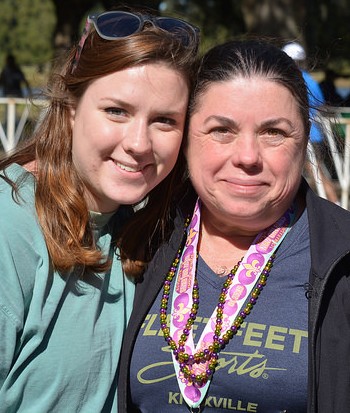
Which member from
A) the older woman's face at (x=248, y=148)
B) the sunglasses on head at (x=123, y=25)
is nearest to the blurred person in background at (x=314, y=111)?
the older woman's face at (x=248, y=148)

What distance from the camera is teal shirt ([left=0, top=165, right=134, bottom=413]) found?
2283 mm

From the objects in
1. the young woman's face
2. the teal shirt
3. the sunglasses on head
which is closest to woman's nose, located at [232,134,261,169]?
the young woman's face

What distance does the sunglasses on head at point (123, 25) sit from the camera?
8.15 ft

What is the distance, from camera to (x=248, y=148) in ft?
8.01

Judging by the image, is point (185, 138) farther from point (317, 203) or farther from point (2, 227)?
point (2, 227)

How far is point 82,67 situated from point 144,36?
0.24 meters

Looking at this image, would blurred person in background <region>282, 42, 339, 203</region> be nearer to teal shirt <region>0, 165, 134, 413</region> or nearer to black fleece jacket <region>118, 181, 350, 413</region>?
black fleece jacket <region>118, 181, 350, 413</region>

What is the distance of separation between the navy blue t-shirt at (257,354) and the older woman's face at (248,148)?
0.18 metres

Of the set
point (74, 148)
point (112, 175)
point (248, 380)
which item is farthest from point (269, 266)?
point (74, 148)

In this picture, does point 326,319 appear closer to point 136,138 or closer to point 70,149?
point 136,138

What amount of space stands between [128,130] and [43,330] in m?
0.70

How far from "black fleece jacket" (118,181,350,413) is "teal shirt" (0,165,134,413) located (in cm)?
11

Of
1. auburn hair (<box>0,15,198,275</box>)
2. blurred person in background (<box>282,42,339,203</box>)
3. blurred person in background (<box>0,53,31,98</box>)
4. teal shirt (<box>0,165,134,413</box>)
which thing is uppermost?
blurred person in background (<box>0,53,31,98</box>)

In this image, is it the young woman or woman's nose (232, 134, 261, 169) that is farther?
woman's nose (232, 134, 261, 169)
